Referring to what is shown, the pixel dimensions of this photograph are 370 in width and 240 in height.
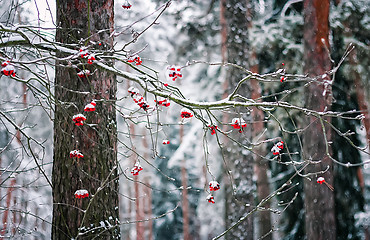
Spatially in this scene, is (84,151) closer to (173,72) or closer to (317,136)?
(173,72)

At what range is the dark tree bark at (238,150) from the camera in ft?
24.4

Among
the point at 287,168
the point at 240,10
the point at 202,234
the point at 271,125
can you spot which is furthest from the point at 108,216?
the point at 202,234

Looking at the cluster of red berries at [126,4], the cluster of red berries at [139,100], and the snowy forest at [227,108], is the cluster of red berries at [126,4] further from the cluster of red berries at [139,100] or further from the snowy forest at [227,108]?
the cluster of red berries at [139,100]

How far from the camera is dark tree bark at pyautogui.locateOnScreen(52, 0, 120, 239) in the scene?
356 cm

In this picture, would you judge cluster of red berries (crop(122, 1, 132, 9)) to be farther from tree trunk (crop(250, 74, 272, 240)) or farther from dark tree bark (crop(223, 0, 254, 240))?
tree trunk (crop(250, 74, 272, 240))

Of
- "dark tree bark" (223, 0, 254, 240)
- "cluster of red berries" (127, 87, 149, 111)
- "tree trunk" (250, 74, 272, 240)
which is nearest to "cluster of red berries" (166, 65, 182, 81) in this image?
"cluster of red berries" (127, 87, 149, 111)

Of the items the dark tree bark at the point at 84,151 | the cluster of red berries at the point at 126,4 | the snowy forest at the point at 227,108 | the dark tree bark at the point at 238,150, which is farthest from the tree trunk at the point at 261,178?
the cluster of red berries at the point at 126,4

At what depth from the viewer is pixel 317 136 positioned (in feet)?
22.8

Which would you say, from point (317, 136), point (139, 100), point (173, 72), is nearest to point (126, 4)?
point (173, 72)

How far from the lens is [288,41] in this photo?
948 cm

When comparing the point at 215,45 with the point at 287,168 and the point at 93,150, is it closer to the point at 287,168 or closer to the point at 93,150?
the point at 287,168

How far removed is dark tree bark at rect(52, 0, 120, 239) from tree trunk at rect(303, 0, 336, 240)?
430 cm

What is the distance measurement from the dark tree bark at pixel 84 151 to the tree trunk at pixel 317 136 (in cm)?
430

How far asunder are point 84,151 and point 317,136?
472 centimetres
